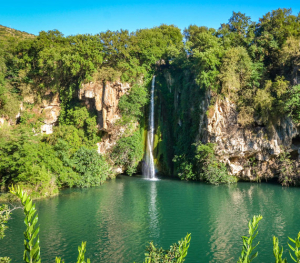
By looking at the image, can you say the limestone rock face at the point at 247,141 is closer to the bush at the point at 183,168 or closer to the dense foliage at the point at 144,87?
the dense foliage at the point at 144,87

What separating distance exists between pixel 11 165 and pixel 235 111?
20.9 metres

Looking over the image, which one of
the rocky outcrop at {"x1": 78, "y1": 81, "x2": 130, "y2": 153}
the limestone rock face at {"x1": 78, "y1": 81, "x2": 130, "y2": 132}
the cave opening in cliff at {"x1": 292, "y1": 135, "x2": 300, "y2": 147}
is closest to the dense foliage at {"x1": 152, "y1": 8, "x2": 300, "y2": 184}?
the cave opening in cliff at {"x1": 292, "y1": 135, "x2": 300, "y2": 147}

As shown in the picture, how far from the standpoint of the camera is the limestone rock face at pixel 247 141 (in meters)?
25.6

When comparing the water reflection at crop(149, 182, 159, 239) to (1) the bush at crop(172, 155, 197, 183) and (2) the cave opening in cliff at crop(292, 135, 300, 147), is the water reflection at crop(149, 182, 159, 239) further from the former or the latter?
(2) the cave opening in cliff at crop(292, 135, 300, 147)

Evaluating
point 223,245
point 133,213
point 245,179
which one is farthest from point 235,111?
point 223,245

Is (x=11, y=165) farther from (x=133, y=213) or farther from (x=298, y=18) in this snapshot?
(x=298, y=18)

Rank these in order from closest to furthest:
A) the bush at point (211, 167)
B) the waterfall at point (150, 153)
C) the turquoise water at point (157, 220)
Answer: the turquoise water at point (157, 220), the bush at point (211, 167), the waterfall at point (150, 153)

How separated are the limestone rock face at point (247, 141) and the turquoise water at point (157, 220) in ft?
7.50

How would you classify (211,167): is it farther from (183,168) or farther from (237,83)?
(237,83)

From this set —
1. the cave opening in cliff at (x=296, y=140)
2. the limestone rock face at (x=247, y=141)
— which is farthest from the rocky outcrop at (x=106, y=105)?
the cave opening in cliff at (x=296, y=140)

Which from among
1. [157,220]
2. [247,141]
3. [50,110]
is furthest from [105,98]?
[157,220]

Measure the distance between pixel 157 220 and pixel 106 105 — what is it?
713 inches

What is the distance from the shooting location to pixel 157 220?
16516 millimetres

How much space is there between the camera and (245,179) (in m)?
27.6
